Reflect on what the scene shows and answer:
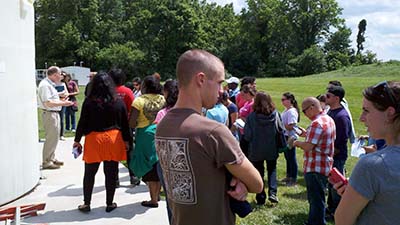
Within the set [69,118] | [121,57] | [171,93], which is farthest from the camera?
[121,57]

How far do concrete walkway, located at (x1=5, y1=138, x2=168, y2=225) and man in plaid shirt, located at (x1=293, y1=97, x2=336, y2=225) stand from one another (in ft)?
6.03

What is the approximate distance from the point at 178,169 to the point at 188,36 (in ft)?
194

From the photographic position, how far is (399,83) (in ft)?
7.38

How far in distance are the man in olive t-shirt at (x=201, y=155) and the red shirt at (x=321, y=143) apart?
2657mm

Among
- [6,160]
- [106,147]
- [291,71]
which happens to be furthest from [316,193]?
[291,71]

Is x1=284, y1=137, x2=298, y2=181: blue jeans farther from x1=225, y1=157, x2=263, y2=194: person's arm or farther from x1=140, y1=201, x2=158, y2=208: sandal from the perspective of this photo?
x1=225, y1=157, x2=263, y2=194: person's arm

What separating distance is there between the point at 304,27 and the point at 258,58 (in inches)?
458

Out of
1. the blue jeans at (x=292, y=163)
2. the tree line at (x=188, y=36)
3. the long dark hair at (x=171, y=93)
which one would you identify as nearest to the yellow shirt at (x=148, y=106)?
the long dark hair at (x=171, y=93)

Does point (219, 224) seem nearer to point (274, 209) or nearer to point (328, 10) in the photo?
point (274, 209)

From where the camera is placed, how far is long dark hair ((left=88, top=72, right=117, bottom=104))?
5395mm

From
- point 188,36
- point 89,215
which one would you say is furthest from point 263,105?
point 188,36

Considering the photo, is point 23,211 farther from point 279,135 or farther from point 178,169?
point 178,169

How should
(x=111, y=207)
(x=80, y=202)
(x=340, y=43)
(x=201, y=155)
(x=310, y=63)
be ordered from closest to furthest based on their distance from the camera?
(x=201, y=155) → (x=111, y=207) → (x=80, y=202) → (x=310, y=63) → (x=340, y=43)

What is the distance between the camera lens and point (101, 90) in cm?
543
